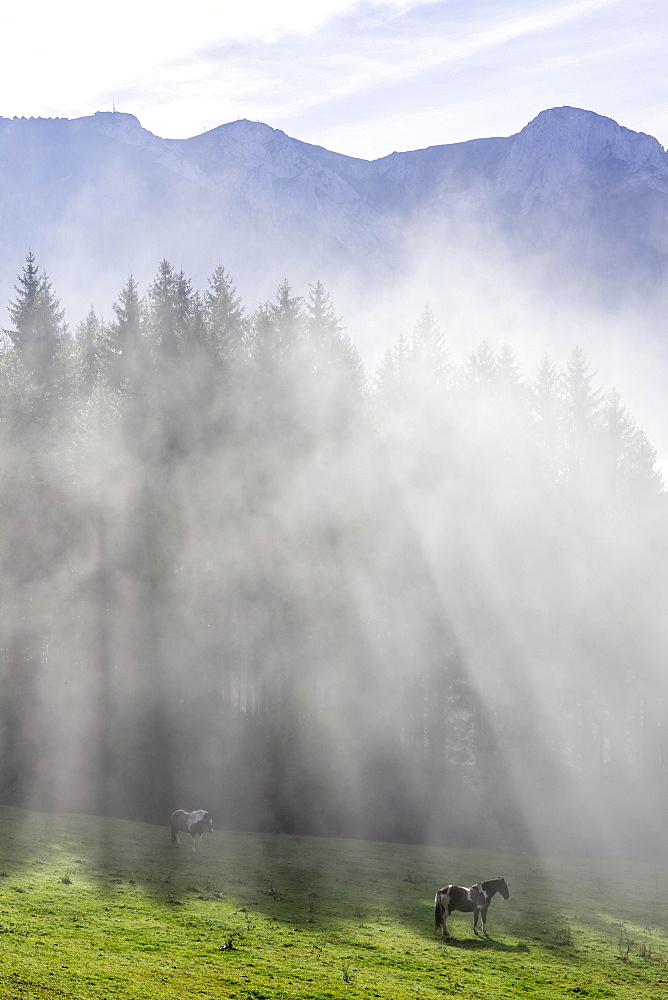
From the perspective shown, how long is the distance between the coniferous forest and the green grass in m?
10.2

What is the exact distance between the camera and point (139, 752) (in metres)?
38.8

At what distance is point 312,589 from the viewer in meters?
41.8

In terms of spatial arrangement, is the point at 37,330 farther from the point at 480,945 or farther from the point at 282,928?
the point at 480,945

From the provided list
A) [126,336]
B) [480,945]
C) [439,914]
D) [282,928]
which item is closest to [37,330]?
[126,336]

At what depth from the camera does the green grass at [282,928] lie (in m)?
14.1

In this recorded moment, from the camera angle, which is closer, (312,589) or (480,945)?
(480,945)

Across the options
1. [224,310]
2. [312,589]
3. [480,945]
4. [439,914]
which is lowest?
[480,945]

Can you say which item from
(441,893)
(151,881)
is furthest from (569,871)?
(151,881)

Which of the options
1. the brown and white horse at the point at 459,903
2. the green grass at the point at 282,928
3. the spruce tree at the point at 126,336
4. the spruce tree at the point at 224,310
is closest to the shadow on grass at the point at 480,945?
the green grass at the point at 282,928

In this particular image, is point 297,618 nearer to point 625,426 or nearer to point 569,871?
point 569,871

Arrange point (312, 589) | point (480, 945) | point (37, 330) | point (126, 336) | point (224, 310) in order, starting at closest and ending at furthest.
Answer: point (480, 945)
point (312, 589)
point (126, 336)
point (224, 310)
point (37, 330)

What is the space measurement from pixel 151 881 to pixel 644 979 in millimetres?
13105

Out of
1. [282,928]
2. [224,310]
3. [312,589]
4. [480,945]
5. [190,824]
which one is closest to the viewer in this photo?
[282,928]

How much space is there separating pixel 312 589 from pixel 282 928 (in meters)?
24.1
